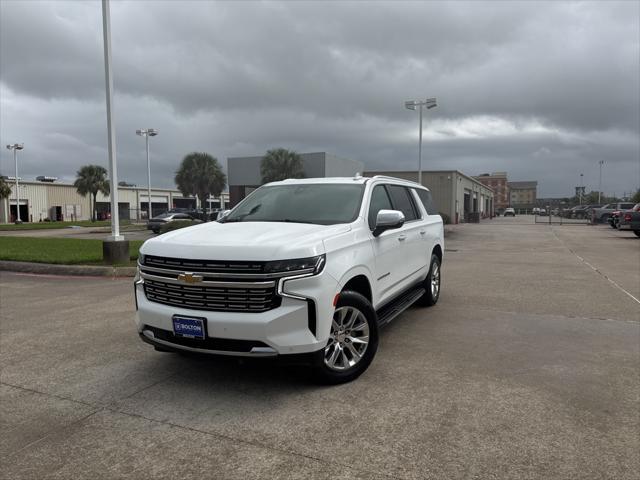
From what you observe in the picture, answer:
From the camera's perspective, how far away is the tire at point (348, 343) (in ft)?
12.9

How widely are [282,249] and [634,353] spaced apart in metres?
4.00

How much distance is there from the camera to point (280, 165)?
41125mm

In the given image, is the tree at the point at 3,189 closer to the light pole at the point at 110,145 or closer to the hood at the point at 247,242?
the light pole at the point at 110,145

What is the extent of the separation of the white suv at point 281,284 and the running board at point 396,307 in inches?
1.2

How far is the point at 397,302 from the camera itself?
554cm

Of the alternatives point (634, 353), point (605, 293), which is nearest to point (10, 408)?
point (634, 353)

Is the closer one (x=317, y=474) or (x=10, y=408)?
(x=317, y=474)

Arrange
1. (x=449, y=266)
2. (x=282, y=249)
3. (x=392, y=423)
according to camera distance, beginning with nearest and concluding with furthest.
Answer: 1. (x=392, y=423)
2. (x=282, y=249)
3. (x=449, y=266)

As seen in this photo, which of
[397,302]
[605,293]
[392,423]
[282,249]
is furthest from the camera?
[605,293]

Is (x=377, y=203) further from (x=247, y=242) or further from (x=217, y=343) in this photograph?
(x=217, y=343)

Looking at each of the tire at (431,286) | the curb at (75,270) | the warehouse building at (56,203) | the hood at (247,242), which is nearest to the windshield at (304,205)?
the hood at (247,242)

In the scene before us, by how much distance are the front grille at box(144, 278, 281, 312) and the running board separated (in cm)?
146

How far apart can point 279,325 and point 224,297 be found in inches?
19.5

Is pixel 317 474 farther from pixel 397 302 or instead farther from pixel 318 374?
pixel 397 302
